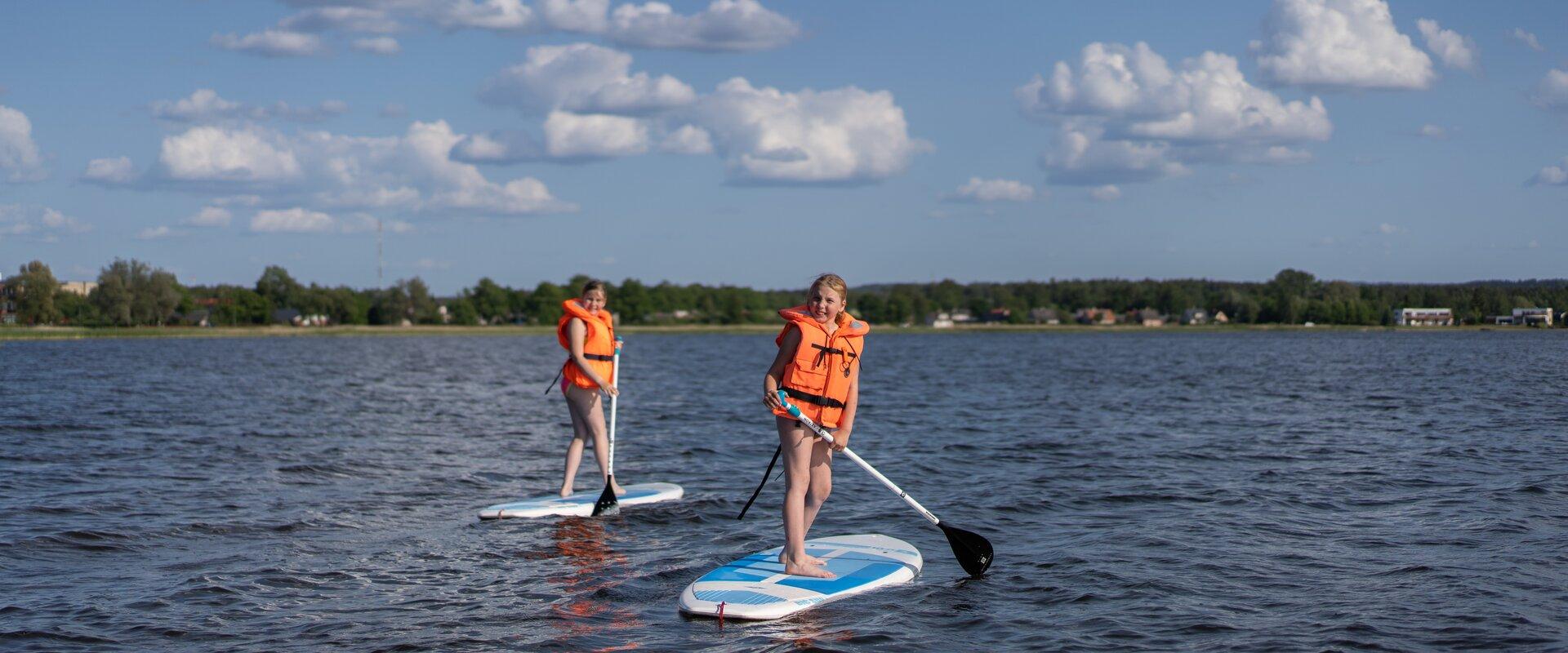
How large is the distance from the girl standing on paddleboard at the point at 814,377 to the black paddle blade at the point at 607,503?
4325 millimetres

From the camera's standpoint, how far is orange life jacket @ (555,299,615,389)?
12.2 meters

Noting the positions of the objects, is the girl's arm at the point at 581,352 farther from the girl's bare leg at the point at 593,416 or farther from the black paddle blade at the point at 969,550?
the black paddle blade at the point at 969,550

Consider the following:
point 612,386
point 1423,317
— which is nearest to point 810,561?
point 612,386

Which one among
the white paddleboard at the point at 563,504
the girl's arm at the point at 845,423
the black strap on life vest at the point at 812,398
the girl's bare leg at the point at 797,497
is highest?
the black strap on life vest at the point at 812,398

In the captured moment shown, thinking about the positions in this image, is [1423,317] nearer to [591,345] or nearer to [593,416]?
[593,416]

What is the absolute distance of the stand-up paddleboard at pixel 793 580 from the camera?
8.62m

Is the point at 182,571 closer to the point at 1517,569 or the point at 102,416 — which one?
the point at 1517,569

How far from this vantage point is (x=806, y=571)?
9.22 meters

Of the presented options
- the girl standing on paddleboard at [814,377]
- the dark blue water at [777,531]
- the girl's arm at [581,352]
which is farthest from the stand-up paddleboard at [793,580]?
the girl's arm at [581,352]

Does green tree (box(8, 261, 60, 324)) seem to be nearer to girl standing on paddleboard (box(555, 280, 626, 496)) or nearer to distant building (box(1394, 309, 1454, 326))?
girl standing on paddleboard (box(555, 280, 626, 496))

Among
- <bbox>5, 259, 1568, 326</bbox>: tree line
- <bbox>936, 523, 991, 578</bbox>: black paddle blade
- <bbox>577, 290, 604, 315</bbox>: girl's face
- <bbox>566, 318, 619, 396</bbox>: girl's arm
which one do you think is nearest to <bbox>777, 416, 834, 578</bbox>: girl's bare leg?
<bbox>936, 523, 991, 578</bbox>: black paddle blade

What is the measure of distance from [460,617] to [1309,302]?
165m

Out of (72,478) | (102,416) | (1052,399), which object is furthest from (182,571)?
(1052,399)

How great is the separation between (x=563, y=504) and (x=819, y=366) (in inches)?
207
